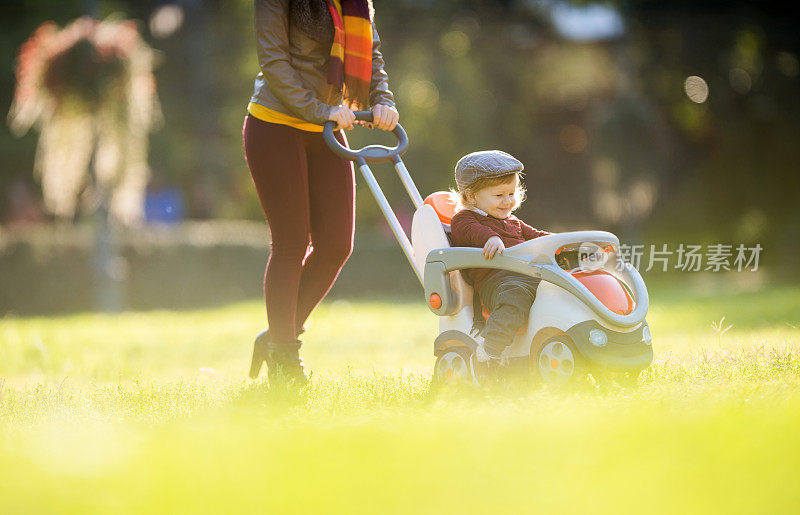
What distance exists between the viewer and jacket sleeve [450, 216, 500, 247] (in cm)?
339

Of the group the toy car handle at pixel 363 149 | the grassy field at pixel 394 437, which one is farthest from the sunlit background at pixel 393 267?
the toy car handle at pixel 363 149

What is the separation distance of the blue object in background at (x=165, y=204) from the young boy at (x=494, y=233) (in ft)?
67.3

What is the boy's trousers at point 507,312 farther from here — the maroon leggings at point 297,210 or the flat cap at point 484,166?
the maroon leggings at point 297,210

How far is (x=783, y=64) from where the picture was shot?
12.8 meters

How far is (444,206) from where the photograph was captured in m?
3.86

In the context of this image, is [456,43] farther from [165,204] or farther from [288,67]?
[288,67]

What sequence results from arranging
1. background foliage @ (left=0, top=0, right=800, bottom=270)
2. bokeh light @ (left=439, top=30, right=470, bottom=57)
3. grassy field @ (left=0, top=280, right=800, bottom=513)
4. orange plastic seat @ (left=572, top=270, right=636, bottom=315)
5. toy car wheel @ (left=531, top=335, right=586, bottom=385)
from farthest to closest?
1. bokeh light @ (left=439, top=30, right=470, bottom=57)
2. background foliage @ (left=0, top=0, right=800, bottom=270)
3. orange plastic seat @ (left=572, top=270, right=636, bottom=315)
4. toy car wheel @ (left=531, top=335, right=586, bottom=385)
5. grassy field @ (left=0, top=280, right=800, bottom=513)

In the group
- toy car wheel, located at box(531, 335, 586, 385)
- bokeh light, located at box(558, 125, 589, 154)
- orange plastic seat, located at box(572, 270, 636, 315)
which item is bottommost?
toy car wheel, located at box(531, 335, 586, 385)

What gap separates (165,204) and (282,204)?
20.6 metres

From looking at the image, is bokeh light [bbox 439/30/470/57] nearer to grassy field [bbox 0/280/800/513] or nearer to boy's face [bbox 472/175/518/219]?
grassy field [bbox 0/280/800/513]

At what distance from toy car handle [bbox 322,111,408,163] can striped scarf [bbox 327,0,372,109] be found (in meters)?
0.11

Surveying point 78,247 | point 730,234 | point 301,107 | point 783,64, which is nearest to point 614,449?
point 301,107

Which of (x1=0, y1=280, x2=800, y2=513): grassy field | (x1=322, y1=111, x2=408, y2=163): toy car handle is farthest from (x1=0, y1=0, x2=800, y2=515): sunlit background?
(x1=322, y1=111, x2=408, y2=163): toy car handle

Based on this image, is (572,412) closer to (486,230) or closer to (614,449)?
(614,449)
